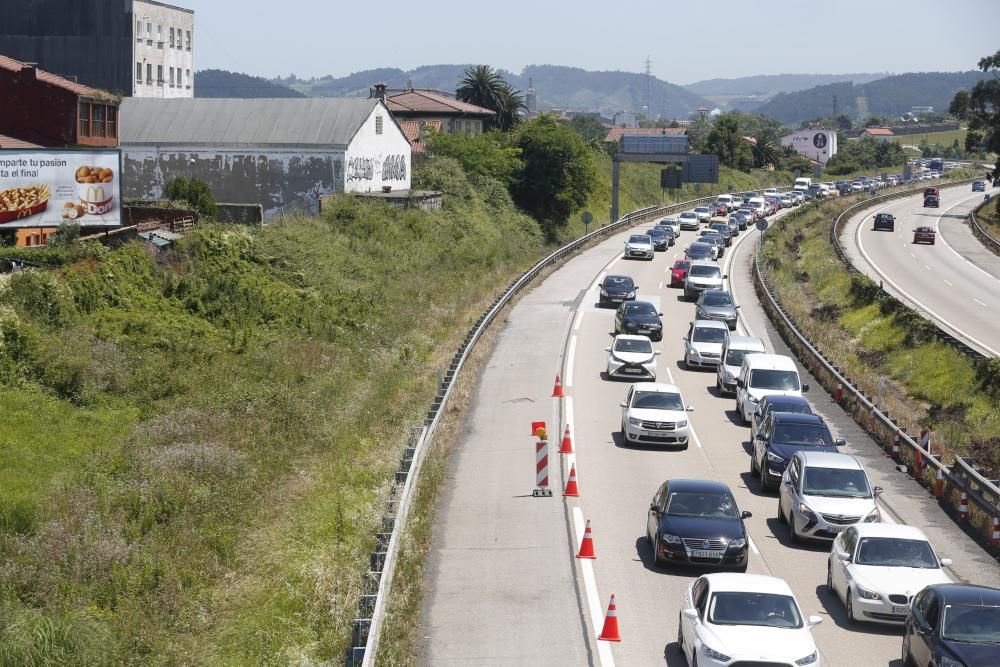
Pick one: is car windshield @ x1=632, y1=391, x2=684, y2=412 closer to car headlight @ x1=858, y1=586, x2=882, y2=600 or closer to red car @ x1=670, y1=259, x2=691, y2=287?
car headlight @ x1=858, y1=586, x2=882, y2=600

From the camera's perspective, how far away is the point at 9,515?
20531 millimetres

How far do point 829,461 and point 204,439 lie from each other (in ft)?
41.1

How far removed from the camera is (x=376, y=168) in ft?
213

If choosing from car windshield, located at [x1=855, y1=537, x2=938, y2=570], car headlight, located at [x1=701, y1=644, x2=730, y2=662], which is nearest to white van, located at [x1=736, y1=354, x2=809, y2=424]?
car windshield, located at [x1=855, y1=537, x2=938, y2=570]

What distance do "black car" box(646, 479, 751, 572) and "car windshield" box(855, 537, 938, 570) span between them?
207 cm

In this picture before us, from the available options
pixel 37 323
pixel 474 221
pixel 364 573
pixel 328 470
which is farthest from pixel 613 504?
pixel 474 221

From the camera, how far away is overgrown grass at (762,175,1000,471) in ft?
104

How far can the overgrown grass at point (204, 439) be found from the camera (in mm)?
17719

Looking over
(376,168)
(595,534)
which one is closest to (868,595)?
(595,534)

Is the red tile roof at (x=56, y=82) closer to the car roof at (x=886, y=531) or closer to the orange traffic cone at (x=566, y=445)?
the orange traffic cone at (x=566, y=445)

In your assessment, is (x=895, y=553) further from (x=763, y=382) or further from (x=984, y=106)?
(x=984, y=106)

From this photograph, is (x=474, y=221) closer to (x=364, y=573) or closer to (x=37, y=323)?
(x=37, y=323)

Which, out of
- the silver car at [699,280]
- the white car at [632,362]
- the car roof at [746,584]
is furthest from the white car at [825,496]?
the silver car at [699,280]

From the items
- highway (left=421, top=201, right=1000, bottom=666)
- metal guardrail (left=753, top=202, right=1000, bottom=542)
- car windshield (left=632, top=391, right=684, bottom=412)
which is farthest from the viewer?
car windshield (left=632, top=391, right=684, bottom=412)
